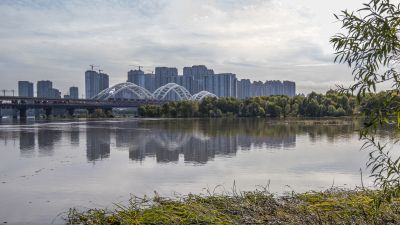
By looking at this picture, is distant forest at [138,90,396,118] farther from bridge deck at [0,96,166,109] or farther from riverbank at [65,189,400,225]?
riverbank at [65,189,400,225]

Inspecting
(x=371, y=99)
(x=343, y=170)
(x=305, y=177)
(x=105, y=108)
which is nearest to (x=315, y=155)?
(x=343, y=170)

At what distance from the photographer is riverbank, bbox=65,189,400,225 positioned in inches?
375

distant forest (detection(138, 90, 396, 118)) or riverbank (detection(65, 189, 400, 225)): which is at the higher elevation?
distant forest (detection(138, 90, 396, 118))

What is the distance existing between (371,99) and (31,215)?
1060 centimetres

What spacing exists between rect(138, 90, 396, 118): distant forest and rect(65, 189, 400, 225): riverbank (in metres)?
95.6

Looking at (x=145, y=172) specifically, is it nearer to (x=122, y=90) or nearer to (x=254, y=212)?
→ (x=254, y=212)

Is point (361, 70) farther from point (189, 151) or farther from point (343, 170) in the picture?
point (189, 151)

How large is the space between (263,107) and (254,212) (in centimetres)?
11167

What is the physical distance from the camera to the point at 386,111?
528 centimetres

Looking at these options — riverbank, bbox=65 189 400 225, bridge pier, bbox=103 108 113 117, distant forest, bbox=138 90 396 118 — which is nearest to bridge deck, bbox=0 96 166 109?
bridge pier, bbox=103 108 113 117

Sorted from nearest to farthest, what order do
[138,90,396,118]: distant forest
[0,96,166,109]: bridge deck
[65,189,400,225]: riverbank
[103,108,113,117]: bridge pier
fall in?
1. [65,189,400,225]: riverbank
2. [138,90,396,118]: distant forest
3. [0,96,166,109]: bridge deck
4. [103,108,113,117]: bridge pier

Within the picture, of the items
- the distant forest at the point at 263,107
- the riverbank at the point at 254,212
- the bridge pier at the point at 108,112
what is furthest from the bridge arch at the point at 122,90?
the riverbank at the point at 254,212

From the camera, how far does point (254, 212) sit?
1084 centimetres

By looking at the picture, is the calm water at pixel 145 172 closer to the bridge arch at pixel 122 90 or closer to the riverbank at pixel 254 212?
the riverbank at pixel 254 212
